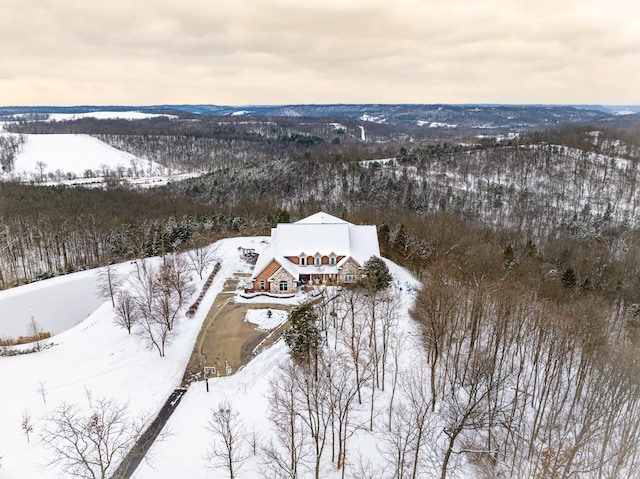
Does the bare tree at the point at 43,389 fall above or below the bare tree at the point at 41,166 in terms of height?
below

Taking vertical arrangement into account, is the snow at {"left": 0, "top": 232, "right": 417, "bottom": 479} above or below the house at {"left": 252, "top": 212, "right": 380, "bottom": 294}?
below

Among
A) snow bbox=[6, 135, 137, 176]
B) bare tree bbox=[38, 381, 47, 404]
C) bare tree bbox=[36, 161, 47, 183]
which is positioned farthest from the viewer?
snow bbox=[6, 135, 137, 176]

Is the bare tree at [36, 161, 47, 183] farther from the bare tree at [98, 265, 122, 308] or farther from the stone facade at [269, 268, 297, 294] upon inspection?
the stone facade at [269, 268, 297, 294]

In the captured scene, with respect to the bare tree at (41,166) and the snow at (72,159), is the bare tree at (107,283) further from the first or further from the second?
the bare tree at (41,166)

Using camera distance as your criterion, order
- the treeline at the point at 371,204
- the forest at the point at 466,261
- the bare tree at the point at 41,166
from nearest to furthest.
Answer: the forest at the point at 466,261
the treeline at the point at 371,204
the bare tree at the point at 41,166

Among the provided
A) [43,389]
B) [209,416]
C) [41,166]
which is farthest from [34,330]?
[41,166]

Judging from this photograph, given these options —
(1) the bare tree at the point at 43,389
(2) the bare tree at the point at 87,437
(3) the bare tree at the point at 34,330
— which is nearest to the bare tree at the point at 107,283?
(3) the bare tree at the point at 34,330

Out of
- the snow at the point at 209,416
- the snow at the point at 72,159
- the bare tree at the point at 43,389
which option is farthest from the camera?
the snow at the point at 72,159

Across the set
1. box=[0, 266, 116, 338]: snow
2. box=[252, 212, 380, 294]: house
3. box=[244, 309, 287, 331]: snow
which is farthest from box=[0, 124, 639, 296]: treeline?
box=[244, 309, 287, 331]: snow
